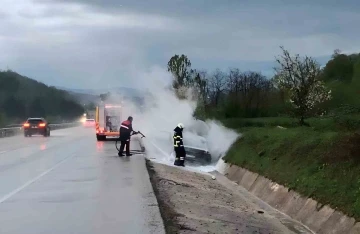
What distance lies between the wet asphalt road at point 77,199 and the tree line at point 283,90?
1410 cm

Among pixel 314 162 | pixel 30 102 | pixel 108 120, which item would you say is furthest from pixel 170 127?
pixel 30 102

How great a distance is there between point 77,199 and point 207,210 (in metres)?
3.43

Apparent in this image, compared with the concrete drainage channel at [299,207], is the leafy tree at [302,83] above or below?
above

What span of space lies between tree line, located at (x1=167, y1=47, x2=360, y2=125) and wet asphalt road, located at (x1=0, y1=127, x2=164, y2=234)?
14.1 metres

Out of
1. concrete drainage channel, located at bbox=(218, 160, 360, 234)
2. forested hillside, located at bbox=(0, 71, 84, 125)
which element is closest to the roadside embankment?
concrete drainage channel, located at bbox=(218, 160, 360, 234)

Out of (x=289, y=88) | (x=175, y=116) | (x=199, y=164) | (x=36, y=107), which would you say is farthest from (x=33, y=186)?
(x=36, y=107)

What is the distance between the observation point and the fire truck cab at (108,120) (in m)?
46.1

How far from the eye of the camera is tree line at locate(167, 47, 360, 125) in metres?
35.8

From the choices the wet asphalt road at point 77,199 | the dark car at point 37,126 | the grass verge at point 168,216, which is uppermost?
the dark car at point 37,126

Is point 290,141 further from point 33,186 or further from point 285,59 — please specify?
point 285,59

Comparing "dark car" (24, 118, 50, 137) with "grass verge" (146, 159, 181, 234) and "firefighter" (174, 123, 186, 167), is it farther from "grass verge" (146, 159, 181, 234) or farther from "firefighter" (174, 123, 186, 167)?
"grass verge" (146, 159, 181, 234)

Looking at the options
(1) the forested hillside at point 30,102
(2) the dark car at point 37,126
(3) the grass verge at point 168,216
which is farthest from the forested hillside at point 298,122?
(1) the forested hillside at point 30,102

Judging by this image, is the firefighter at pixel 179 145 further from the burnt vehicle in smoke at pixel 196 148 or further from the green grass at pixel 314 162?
the burnt vehicle in smoke at pixel 196 148

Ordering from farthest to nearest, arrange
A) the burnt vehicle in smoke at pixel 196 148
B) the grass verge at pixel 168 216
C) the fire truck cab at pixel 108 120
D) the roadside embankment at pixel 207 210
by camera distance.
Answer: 1. the fire truck cab at pixel 108 120
2. the burnt vehicle in smoke at pixel 196 148
3. the roadside embankment at pixel 207 210
4. the grass verge at pixel 168 216
